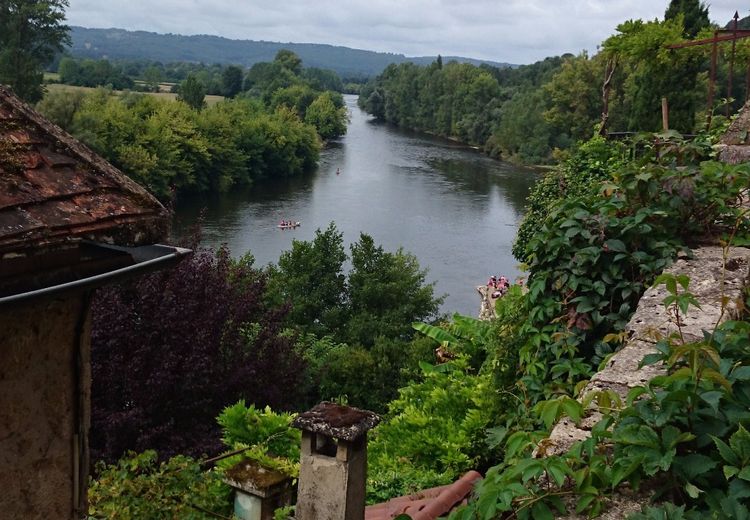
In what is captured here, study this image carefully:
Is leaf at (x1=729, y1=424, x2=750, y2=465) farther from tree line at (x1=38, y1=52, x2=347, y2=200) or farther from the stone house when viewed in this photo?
tree line at (x1=38, y1=52, x2=347, y2=200)

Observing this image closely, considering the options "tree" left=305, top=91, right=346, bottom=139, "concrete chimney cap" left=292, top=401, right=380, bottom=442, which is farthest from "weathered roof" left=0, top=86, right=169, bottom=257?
"tree" left=305, top=91, right=346, bottom=139

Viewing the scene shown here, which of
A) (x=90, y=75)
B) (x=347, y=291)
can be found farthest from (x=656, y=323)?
(x=90, y=75)

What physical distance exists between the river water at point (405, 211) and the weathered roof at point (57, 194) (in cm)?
2090

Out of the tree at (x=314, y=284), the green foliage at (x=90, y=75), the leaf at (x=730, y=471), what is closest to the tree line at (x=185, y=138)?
the tree at (x=314, y=284)

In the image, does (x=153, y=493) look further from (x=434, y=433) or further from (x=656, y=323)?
(x=656, y=323)

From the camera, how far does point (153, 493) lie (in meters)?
6.10

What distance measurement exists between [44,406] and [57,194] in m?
0.81

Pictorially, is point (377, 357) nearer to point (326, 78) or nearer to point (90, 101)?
point (90, 101)

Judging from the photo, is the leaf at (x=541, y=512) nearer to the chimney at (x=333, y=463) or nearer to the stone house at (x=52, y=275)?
the stone house at (x=52, y=275)

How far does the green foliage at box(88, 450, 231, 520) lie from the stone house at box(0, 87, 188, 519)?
10.4 ft

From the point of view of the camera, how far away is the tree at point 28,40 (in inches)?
1788

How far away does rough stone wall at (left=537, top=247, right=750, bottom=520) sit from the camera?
3.10 metres

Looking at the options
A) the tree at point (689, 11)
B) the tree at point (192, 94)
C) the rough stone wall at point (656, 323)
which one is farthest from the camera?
the tree at point (192, 94)

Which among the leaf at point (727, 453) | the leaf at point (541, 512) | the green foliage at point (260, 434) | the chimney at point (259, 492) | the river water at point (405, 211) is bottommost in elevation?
the river water at point (405, 211)
